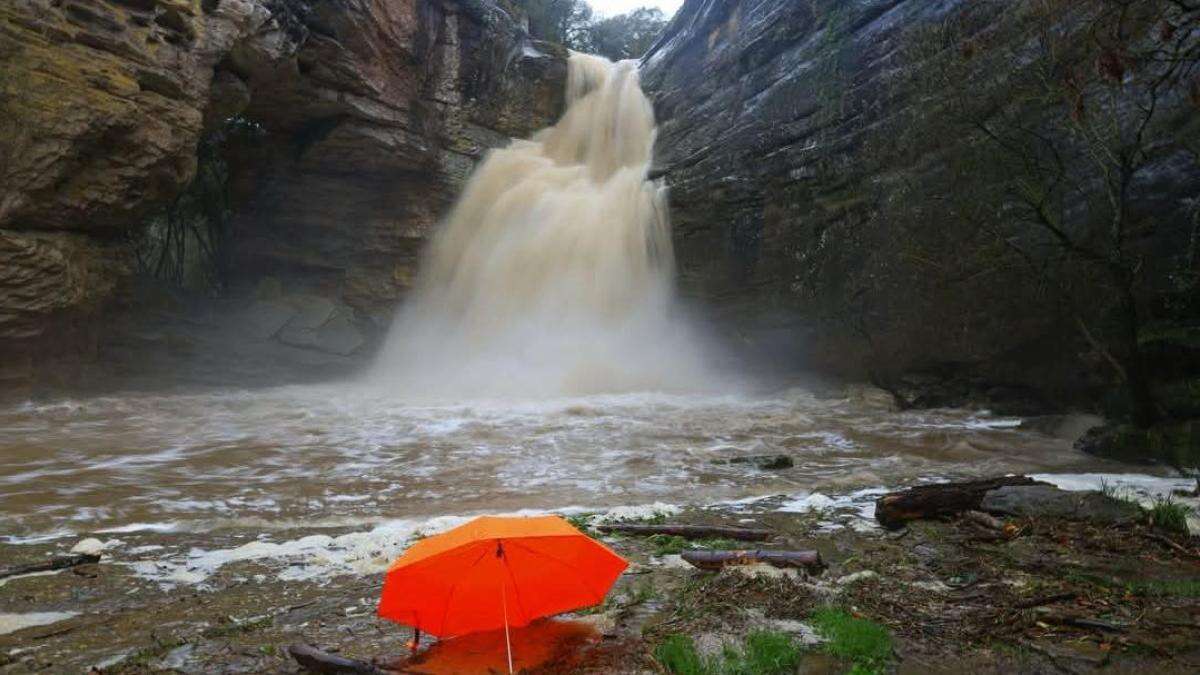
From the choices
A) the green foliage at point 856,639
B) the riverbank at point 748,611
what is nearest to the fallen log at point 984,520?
the riverbank at point 748,611

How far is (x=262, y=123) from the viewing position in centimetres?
1916

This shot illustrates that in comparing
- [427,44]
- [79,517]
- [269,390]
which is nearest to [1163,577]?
[79,517]

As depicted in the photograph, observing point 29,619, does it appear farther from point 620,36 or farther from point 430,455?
point 620,36

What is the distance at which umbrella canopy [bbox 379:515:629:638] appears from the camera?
123 inches

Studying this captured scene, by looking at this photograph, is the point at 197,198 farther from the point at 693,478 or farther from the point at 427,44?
the point at 693,478

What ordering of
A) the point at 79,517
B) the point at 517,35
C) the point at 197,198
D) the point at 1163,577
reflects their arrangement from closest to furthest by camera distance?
the point at 1163,577 < the point at 79,517 < the point at 197,198 < the point at 517,35

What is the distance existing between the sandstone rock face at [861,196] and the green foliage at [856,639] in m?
8.48

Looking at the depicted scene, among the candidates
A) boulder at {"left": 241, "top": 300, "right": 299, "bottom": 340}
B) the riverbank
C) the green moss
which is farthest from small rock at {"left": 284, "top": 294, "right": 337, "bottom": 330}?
the green moss

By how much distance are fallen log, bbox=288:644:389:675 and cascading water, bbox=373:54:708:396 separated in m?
13.8

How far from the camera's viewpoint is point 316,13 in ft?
55.3

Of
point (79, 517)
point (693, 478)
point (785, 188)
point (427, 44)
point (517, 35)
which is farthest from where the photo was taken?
point (517, 35)

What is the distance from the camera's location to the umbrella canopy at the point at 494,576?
312 cm

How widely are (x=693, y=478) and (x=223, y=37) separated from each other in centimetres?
1356

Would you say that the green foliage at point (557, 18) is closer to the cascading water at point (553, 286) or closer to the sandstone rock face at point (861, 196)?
the cascading water at point (553, 286)
